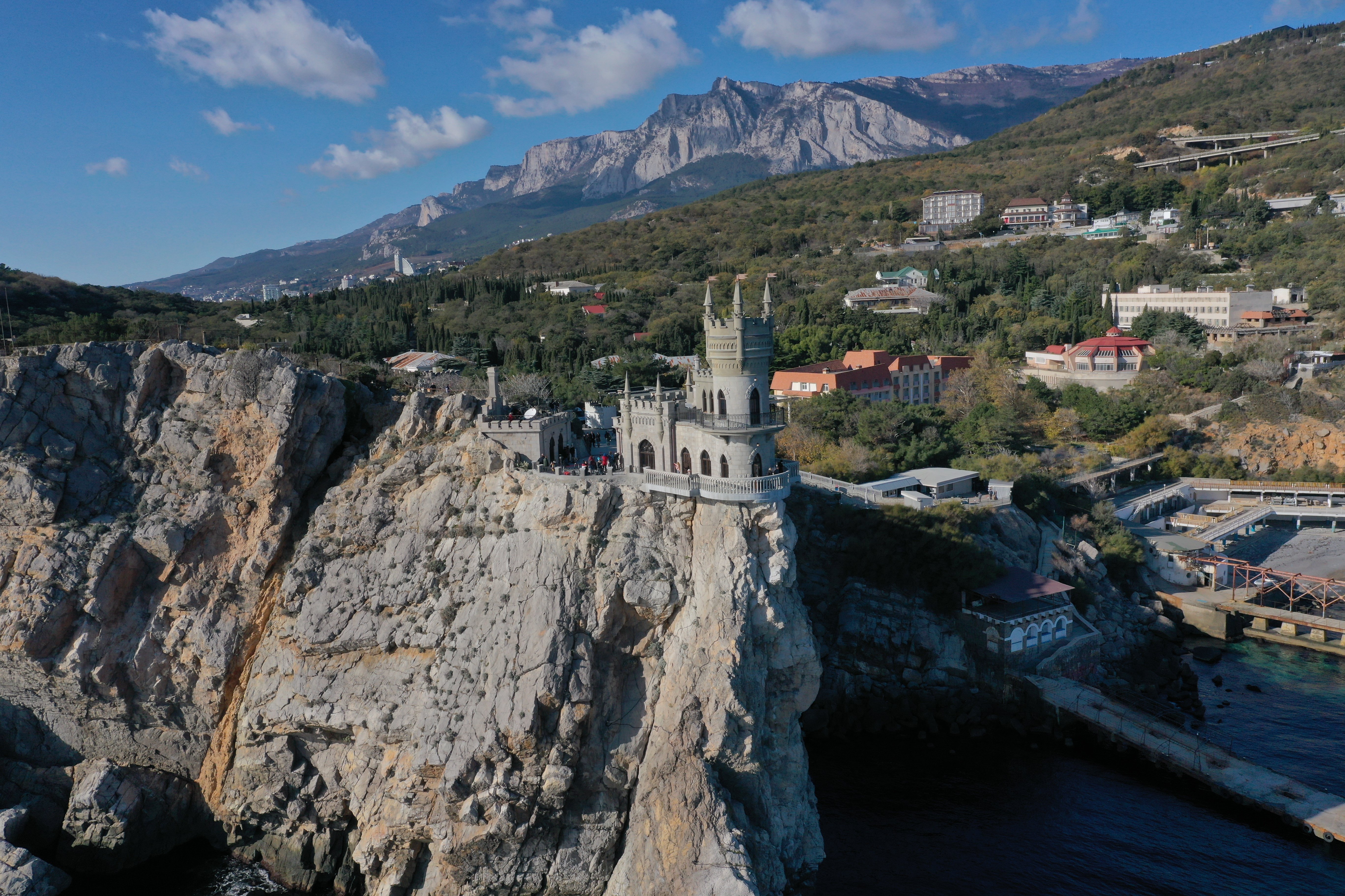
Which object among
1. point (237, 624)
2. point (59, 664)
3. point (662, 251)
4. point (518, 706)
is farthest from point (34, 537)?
point (662, 251)

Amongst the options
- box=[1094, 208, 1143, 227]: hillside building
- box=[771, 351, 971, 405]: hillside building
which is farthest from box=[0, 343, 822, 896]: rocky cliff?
box=[1094, 208, 1143, 227]: hillside building

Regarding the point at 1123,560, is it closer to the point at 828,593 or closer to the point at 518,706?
the point at 828,593

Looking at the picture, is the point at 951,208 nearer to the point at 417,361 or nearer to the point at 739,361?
the point at 417,361

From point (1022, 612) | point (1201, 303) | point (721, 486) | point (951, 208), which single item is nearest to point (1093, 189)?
point (951, 208)

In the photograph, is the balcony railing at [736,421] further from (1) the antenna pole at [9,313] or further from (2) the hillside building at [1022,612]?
(1) the antenna pole at [9,313]

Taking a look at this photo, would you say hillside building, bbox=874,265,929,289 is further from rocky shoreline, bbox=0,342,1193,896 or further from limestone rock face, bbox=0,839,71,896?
limestone rock face, bbox=0,839,71,896

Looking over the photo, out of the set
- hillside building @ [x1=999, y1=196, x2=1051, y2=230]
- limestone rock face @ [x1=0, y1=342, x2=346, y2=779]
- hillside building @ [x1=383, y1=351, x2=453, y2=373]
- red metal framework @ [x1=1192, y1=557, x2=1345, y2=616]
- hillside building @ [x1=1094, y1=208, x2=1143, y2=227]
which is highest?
hillside building @ [x1=999, y1=196, x2=1051, y2=230]
